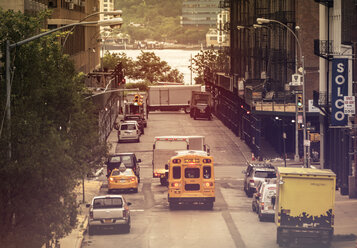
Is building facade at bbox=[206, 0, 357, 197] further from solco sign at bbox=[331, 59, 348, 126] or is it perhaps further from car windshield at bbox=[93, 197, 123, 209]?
car windshield at bbox=[93, 197, 123, 209]

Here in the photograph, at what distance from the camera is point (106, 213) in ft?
122

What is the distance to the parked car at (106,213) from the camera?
1463 inches

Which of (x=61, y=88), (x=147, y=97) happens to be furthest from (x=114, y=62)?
(x=61, y=88)

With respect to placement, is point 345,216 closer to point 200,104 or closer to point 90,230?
point 90,230

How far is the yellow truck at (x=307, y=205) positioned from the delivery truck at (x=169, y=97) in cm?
7495

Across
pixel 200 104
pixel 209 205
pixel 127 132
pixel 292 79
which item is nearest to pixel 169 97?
pixel 200 104

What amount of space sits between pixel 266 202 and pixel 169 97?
2802 inches

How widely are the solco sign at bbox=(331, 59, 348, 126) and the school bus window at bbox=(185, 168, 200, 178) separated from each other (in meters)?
9.15

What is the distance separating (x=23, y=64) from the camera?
2656 cm

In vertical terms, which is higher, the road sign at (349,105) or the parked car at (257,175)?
the road sign at (349,105)

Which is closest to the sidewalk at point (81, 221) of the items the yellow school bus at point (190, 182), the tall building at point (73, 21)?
the yellow school bus at point (190, 182)

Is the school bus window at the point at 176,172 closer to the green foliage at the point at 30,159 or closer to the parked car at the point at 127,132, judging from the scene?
the green foliage at the point at 30,159

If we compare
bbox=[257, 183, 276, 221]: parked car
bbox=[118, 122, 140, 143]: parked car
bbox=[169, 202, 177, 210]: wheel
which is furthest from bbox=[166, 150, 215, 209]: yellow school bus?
bbox=[118, 122, 140, 143]: parked car

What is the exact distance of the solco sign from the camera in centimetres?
4744
